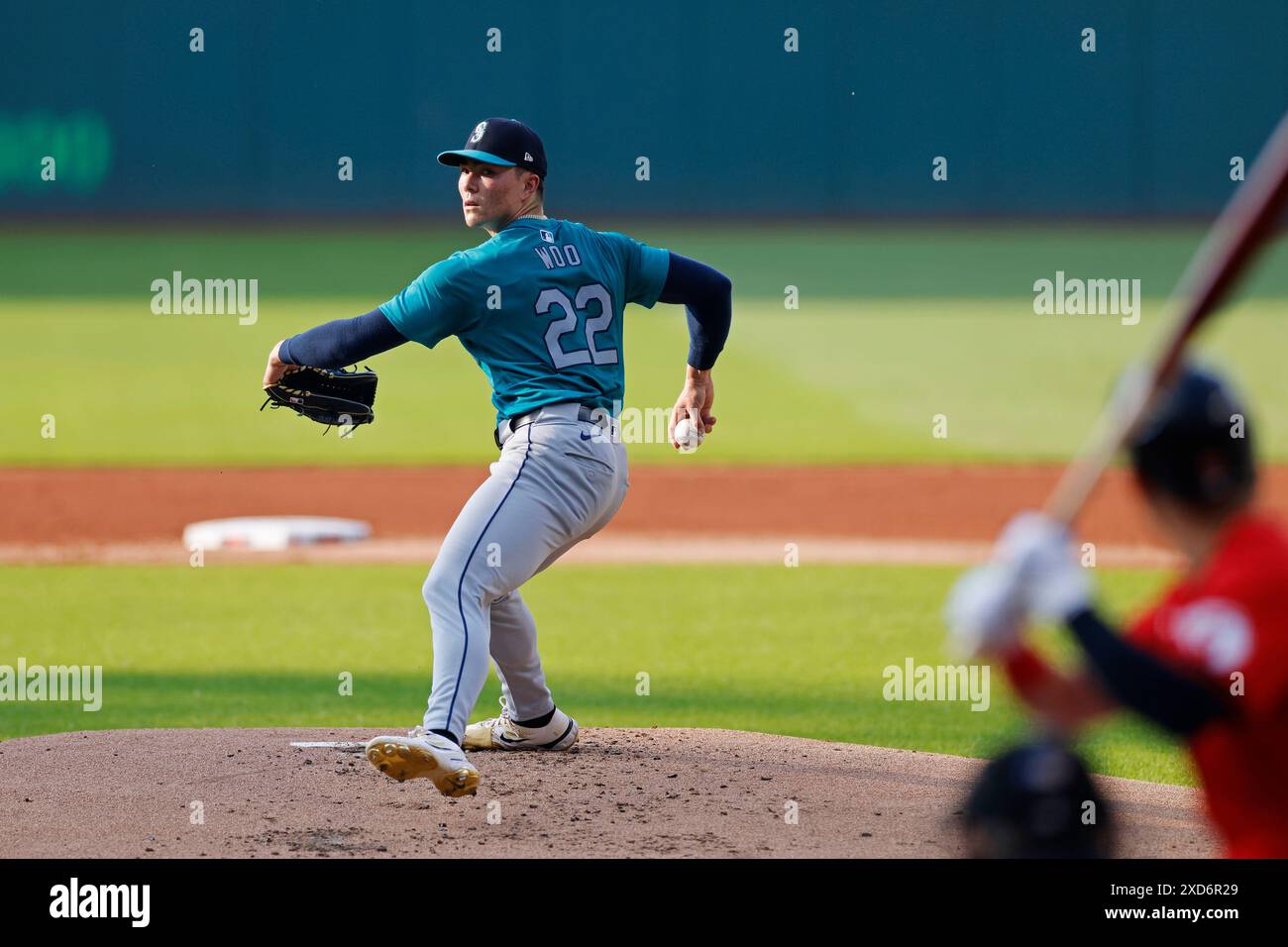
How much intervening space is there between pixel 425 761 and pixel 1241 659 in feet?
8.35

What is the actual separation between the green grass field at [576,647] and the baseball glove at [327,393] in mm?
1839

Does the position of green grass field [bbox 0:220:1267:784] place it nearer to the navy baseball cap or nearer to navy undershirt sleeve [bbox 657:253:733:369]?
navy undershirt sleeve [bbox 657:253:733:369]

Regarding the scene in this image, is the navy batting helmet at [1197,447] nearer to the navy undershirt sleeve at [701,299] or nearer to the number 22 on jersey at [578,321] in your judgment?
the number 22 on jersey at [578,321]

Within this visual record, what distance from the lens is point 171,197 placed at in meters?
30.5

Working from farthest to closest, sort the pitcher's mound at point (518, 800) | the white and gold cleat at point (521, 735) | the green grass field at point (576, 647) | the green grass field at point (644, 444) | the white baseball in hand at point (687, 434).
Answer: the green grass field at point (644, 444)
the green grass field at point (576, 647)
the white and gold cleat at point (521, 735)
the white baseball in hand at point (687, 434)
the pitcher's mound at point (518, 800)

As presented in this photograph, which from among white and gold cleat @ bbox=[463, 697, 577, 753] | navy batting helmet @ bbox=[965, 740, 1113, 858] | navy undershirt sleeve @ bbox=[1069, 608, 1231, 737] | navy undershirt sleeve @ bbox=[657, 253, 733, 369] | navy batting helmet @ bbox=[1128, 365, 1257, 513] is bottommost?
white and gold cleat @ bbox=[463, 697, 577, 753]

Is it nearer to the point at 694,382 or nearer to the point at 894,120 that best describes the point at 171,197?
the point at 894,120

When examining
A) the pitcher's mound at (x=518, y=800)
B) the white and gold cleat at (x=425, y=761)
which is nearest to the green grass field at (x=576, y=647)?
the pitcher's mound at (x=518, y=800)

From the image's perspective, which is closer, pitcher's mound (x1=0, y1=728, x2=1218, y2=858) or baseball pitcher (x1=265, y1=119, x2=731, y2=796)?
pitcher's mound (x1=0, y1=728, x2=1218, y2=858)

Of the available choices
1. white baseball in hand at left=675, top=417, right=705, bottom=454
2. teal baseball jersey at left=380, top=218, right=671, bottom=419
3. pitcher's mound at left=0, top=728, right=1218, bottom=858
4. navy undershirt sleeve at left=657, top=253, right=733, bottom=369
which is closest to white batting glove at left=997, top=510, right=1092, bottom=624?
pitcher's mound at left=0, top=728, right=1218, bottom=858

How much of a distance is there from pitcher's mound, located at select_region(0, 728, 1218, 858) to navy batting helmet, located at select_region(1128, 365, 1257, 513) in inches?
74.8

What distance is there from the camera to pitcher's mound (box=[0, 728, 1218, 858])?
179 inches

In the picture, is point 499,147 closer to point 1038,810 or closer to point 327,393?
point 327,393

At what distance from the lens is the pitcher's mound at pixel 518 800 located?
4.54 m
